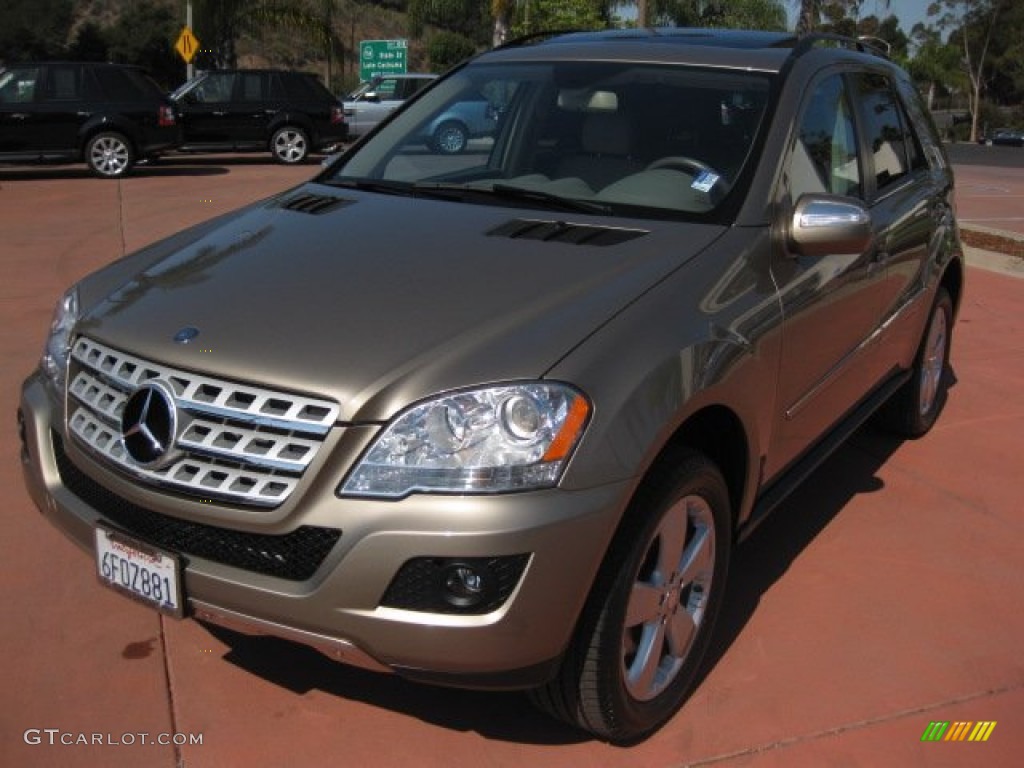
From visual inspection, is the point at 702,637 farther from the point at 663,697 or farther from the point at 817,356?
the point at 817,356

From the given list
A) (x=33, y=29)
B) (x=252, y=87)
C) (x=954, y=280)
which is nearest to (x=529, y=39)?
(x=954, y=280)

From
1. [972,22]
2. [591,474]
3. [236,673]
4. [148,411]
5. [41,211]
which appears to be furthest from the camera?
[972,22]

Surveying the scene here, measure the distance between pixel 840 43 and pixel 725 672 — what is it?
2.69 m

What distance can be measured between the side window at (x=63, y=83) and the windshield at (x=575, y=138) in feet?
42.7

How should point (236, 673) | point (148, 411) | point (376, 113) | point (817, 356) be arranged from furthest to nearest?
point (376, 113), point (817, 356), point (236, 673), point (148, 411)

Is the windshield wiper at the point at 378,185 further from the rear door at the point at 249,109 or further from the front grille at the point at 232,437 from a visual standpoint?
the rear door at the point at 249,109

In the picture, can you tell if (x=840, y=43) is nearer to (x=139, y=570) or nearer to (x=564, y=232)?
(x=564, y=232)

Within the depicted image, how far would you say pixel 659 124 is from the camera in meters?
3.75

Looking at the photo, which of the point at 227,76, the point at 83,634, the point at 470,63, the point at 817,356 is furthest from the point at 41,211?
the point at 817,356

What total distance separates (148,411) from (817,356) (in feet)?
6.91

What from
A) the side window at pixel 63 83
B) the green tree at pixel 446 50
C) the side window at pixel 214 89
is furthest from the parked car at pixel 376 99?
the green tree at pixel 446 50

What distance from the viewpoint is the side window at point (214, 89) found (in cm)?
1819

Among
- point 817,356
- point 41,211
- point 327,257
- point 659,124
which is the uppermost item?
point 659,124

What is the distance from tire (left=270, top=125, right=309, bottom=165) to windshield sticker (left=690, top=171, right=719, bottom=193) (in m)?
16.1
